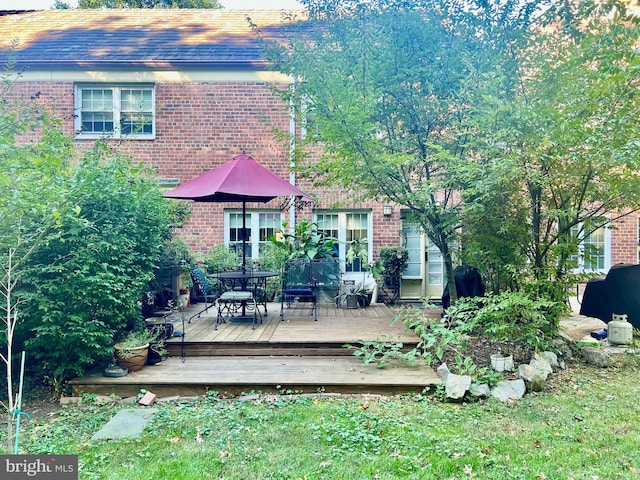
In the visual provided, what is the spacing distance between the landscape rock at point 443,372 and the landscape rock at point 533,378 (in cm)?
79

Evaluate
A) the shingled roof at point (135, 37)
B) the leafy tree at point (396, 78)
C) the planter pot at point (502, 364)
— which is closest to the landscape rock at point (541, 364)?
the planter pot at point (502, 364)

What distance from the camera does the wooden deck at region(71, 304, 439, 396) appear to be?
4152mm

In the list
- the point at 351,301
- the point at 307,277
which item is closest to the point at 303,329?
the point at 307,277

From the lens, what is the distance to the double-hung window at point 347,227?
10.0 m

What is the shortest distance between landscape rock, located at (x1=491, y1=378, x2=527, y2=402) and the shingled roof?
8.35m

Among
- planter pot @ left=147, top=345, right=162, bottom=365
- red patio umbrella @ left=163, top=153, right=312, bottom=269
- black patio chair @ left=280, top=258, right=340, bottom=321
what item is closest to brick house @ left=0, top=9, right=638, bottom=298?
black patio chair @ left=280, top=258, right=340, bottom=321

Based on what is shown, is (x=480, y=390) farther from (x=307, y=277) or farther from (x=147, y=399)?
(x=307, y=277)

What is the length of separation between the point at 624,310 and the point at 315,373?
554 centimetres

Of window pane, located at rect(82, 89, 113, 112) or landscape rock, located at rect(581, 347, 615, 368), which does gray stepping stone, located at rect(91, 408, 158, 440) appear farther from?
window pane, located at rect(82, 89, 113, 112)

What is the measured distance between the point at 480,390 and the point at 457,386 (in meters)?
0.28

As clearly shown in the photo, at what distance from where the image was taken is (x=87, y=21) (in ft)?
39.7

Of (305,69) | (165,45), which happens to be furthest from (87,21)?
(305,69)

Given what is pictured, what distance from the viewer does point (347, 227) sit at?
1008cm

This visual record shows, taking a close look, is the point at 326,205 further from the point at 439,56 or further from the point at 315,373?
the point at 315,373
